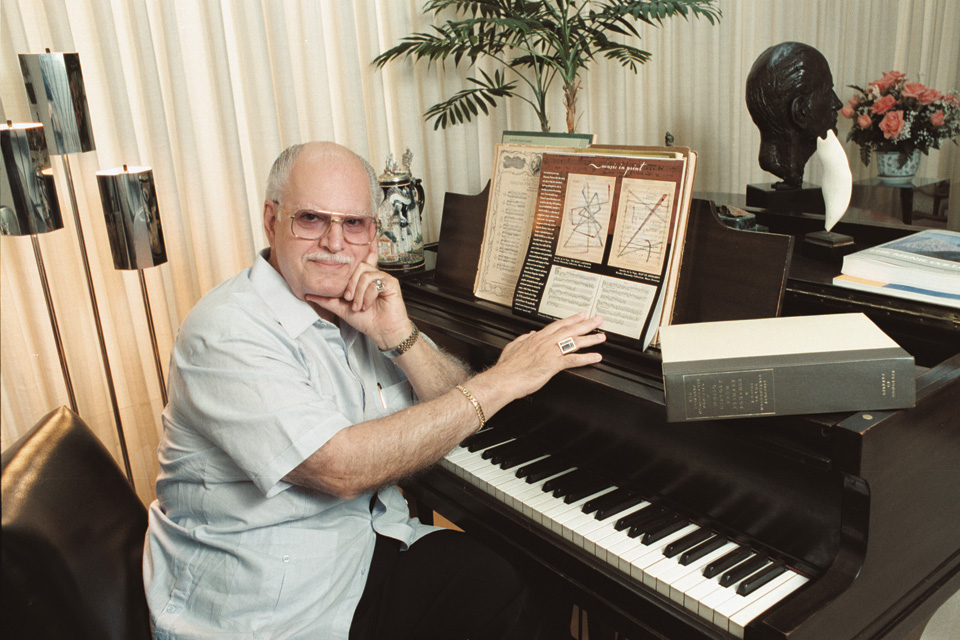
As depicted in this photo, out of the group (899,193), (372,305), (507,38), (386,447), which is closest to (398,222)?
(372,305)

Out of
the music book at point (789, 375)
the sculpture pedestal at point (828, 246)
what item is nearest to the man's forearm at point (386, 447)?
the music book at point (789, 375)

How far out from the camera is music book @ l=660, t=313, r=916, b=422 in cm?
104

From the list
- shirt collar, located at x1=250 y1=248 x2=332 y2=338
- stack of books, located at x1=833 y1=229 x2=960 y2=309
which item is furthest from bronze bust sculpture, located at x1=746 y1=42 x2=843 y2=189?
shirt collar, located at x1=250 y1=248 x2=332 y2=338

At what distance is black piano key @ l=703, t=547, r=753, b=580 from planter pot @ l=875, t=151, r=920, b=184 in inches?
115

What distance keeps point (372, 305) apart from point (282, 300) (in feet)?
0.67

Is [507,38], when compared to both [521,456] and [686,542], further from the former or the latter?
[686,542]

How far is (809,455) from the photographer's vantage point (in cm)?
108

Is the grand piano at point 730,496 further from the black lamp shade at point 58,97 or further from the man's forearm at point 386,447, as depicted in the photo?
the black lamp shade at point 58,97

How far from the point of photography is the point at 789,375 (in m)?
1.08

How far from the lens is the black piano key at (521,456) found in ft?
5.19

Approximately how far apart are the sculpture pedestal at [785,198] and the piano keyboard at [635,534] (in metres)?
1.42

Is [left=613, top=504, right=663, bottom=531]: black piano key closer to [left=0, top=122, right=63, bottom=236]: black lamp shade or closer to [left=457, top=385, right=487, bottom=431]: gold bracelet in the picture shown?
[left=457, top=385, right=487, bottom=431]: gold bracelet

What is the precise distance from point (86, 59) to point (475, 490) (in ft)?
5.37

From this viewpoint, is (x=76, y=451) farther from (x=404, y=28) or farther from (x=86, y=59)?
(x=404, y=28)
